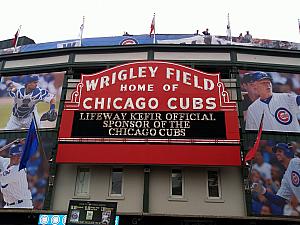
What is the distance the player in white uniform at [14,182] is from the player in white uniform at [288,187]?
11495 millimetres

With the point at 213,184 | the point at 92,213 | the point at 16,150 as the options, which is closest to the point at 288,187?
the point at 213,184

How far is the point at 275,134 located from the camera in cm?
1855

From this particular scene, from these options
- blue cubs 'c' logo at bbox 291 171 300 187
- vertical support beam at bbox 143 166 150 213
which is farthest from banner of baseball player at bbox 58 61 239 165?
blue cubs 'c' logo at bbox 291 171 300 187

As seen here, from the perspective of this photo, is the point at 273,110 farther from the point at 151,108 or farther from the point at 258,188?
the point at 151,108

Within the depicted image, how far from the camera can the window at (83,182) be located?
17984 mm

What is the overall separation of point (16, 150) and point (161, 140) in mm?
8147

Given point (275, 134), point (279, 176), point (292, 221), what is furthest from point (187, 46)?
point (292, 221)

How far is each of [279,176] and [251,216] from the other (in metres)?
2.57

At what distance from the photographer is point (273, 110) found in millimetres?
19172

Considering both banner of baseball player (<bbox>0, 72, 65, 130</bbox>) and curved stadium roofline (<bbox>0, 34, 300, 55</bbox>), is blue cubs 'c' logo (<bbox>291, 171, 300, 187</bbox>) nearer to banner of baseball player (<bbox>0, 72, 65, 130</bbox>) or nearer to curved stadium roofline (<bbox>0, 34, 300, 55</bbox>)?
curved stadium roofline (<bbox>0, 34, 300, 55</bbox>)

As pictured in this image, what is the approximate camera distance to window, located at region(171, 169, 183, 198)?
57.5 ft

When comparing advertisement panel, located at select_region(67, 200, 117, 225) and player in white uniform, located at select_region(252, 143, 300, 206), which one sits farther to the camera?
player in white uniform, located at select_region(252, 143, 300, 206)

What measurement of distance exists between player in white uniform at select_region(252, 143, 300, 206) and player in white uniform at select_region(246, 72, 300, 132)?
6.66ft

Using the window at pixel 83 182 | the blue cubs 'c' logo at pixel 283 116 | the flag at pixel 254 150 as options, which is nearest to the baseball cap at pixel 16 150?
the window at pixel 83 182
